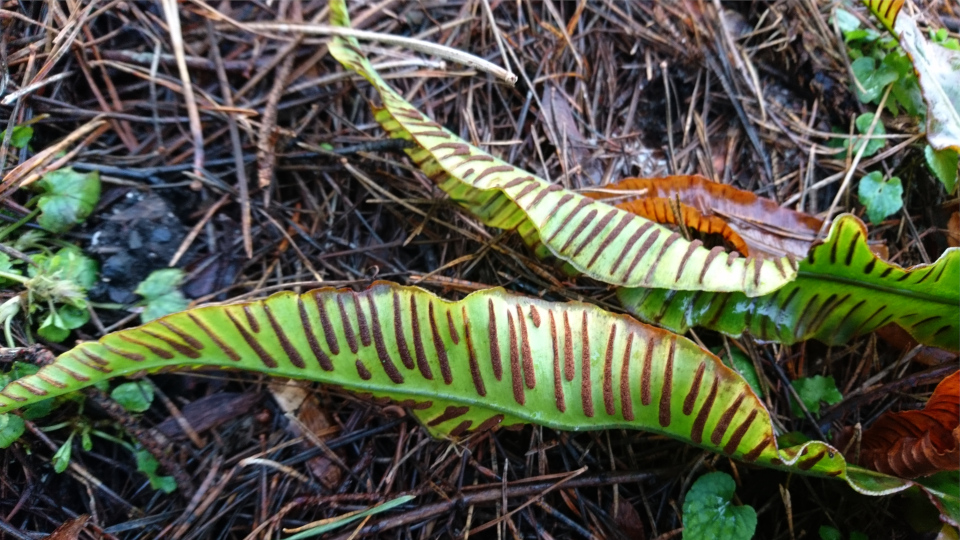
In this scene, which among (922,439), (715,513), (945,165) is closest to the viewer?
(922,439)

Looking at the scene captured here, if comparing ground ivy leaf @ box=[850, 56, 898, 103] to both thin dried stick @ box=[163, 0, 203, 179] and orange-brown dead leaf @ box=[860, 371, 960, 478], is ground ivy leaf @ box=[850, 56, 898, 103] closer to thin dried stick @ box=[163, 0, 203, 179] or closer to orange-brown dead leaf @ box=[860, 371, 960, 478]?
orange-brown dead leaf @ box=[860, 371, 960, 478]

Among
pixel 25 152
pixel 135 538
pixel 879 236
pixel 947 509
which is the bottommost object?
pixel 135 538

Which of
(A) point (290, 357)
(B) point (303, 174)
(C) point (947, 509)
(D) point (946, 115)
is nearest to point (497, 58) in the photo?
(B) point (303, 174)

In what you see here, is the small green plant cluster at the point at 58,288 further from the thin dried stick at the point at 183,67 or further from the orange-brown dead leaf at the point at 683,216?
the orange-brown dead leaf at the point at 683,216

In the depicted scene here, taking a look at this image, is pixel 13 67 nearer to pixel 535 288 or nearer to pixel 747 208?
pixel 535 288

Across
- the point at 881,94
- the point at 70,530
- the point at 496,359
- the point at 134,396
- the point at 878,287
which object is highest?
the point at 881,94

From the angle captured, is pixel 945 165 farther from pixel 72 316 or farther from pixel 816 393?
pixel 72 316

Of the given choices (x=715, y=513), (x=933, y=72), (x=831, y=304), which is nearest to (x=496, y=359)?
(x=715, y=513)
